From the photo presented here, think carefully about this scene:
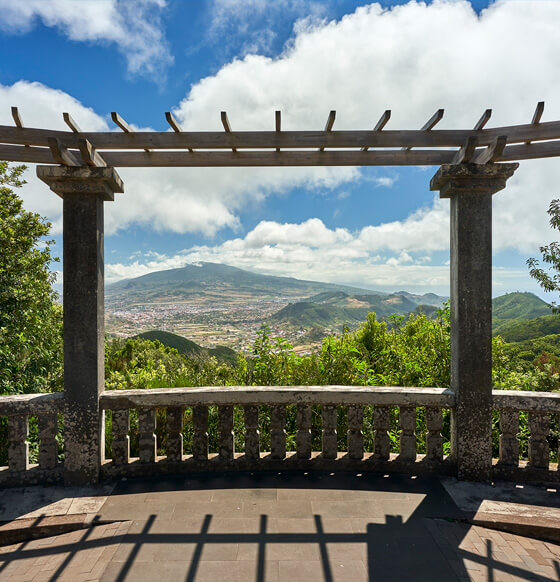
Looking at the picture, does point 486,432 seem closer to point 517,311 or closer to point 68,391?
point 68,391

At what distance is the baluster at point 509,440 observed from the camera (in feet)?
12.1

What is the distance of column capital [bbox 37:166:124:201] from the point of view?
134 inches

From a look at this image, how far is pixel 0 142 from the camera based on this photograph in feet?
11.2

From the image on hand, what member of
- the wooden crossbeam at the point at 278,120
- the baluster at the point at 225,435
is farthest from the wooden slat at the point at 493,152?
the baluster at the point at 225,435

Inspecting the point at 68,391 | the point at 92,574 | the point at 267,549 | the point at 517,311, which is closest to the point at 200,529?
the point at 267,549

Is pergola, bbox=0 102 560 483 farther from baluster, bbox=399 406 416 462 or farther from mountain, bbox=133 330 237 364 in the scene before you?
mountain, bbox=133 330 237 364

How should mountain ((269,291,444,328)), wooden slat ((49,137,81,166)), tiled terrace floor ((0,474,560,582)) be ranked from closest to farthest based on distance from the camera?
tiled terrace floor ((0,474,560,582)) < wooden slat ((49,137,81,166)) < mountain ((269,291,444,328))

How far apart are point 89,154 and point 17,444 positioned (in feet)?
9.35

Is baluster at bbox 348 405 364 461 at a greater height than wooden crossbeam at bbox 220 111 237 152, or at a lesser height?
lesser

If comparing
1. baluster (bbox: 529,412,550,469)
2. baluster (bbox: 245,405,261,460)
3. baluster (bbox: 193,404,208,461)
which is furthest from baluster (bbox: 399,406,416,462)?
baluster (bbox: 193,404,208,461)

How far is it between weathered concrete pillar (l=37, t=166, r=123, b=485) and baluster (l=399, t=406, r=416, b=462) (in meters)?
3.02

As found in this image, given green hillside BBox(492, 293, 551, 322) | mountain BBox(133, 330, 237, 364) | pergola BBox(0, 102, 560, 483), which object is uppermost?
pergola BBox(0, 102, 560, 483)

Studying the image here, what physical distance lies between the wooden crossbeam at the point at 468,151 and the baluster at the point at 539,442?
261 centimetres

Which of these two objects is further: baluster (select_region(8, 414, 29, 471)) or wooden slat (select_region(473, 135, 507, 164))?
baluster (select_region(8, 414, 29, 471))
